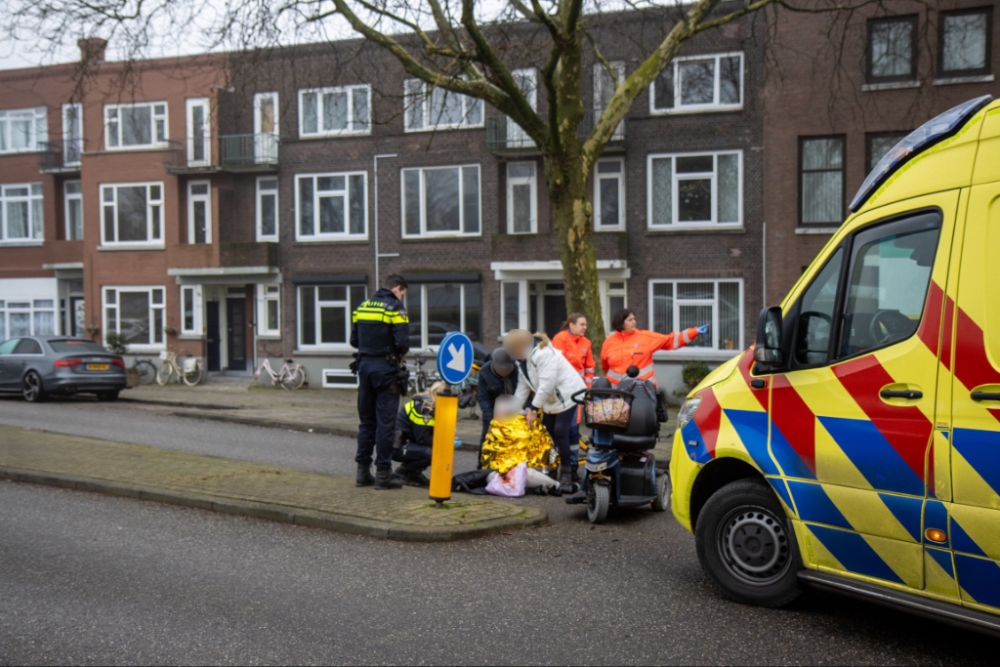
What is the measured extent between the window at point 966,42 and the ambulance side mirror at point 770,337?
62.5ft

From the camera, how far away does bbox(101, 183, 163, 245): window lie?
1179 inches

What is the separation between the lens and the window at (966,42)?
21.3 meters

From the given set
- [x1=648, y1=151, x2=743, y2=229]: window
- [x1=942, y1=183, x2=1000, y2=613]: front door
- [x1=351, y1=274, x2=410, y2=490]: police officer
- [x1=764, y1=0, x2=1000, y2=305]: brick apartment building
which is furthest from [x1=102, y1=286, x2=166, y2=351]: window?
[x1=942, y1=183, x2=1000, y2=613]: front door

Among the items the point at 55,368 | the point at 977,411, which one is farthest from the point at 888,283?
the point at 55,368

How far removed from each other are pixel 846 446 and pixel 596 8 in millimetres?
12518

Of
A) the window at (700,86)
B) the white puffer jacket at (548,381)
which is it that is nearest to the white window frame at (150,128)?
the window at (700,86)

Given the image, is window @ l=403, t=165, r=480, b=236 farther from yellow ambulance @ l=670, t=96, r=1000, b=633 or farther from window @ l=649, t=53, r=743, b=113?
yellow ambulance @ l=670, t=96, r=1000, b=633

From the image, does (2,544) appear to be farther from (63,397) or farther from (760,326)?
(63,397)

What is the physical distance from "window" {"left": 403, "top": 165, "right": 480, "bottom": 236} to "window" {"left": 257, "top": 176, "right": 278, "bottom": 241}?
4376mm

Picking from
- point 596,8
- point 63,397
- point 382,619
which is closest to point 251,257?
point 63,397

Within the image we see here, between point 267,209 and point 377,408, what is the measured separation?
69.0 ft

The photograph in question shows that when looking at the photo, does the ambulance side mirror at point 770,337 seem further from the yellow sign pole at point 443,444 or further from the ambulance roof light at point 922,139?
the yellow sign pole at point 443,444

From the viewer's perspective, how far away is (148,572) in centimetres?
645

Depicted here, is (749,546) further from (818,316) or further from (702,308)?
(702,308)
